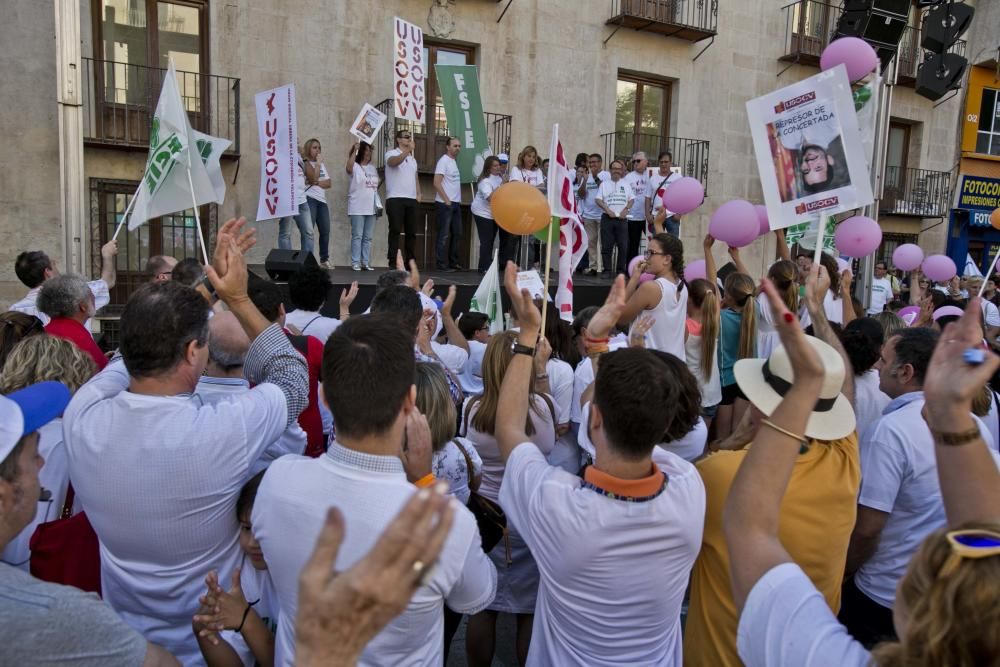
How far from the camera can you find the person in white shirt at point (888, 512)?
2414 millimetres

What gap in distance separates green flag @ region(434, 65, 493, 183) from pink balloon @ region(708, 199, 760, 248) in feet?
14.8

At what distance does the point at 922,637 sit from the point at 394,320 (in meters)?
1.33

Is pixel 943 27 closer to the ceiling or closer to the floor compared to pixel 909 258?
closer to the ceiling

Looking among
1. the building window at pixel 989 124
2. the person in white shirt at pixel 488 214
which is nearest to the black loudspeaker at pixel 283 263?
the person in white shirt at pixel 488 214

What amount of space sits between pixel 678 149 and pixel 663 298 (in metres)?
11.1

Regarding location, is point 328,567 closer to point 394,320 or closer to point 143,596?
point 394,320

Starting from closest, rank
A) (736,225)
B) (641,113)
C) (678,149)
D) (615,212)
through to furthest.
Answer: (736,225) → (615,212) → (641,113) → (678,149)

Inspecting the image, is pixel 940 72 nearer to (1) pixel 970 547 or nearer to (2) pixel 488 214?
(2) pixel 488 214

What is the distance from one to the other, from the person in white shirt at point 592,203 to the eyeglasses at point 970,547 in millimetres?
11121

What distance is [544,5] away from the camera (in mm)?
12883

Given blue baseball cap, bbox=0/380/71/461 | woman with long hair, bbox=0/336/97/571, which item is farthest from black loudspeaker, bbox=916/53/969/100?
blue baseball cap, bbox=0/380/71/461

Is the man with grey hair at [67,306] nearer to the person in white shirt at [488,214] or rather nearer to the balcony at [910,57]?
the person in white shirt at [488,214]

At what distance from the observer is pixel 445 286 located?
9.55 m

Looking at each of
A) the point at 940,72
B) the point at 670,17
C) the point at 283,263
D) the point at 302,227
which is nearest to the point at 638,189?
the point at 670,17
